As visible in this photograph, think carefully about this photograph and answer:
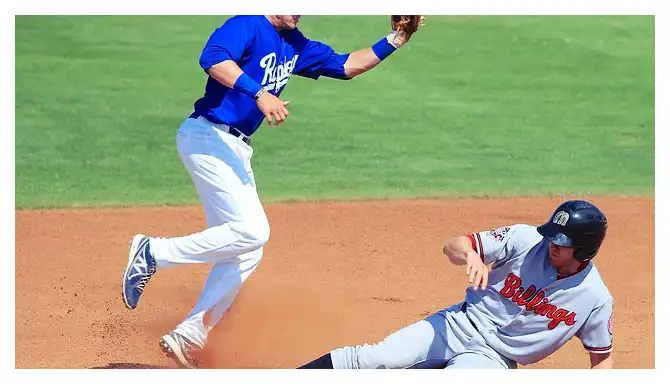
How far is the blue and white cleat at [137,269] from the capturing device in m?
5.79

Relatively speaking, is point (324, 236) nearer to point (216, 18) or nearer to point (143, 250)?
point (143, 250)

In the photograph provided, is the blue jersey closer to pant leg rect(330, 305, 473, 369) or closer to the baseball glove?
the baseball glove

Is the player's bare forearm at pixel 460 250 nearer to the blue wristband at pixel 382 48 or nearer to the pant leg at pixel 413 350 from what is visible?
the pant leg at pixel 413 350

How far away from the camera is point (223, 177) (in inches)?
225

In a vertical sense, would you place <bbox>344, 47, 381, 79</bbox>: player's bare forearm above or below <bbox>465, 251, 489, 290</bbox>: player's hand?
above

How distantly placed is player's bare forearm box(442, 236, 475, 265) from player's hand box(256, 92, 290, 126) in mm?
1193

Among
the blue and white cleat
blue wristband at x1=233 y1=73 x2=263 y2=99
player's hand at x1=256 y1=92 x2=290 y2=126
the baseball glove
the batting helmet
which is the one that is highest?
the baseball glove

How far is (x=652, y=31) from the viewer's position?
51.1ft

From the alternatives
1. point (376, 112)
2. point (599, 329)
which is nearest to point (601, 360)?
point (599, 329)

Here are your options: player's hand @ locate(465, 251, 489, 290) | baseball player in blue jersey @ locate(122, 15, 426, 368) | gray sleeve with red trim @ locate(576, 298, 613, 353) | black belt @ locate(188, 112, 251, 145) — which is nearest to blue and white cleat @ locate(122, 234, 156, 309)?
baseball player in blue jersey @ locate(122, 15, 426, 368)

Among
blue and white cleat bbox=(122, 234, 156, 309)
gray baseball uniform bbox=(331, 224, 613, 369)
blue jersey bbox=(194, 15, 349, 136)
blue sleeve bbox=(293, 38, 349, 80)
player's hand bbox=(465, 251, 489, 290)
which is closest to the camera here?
player's hand bbox=(465, 251, 489, 290)

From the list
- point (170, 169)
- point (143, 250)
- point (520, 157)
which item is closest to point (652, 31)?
point (520, 157)

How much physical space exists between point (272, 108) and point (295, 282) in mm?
2584

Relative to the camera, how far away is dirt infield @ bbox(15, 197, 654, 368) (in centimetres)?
645
